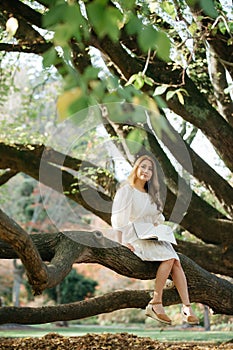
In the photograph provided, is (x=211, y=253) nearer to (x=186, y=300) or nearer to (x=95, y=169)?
(x=95, y=169)

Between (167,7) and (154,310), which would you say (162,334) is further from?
(167,7)

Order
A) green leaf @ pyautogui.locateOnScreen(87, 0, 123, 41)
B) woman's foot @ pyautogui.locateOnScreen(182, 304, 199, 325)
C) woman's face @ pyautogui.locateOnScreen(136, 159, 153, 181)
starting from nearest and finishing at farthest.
→ green leaf @ pyautogui.locateOnScreen(87, 0, 123, 41), woman's foot @ pyautogui.locateOnScreen(182, 304, 199, 325), woman's face @ pyautogui.locateOnScreen(136, 159, 153, 181)

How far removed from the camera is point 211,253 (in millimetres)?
8008

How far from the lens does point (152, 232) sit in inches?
217

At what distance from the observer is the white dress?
539 centimetres

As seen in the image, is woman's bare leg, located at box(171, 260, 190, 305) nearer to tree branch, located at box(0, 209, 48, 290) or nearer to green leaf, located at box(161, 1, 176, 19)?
tree branch, located at box(0, 209, 48, 290)

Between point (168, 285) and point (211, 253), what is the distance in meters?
2.26

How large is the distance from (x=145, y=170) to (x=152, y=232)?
56 centimetres

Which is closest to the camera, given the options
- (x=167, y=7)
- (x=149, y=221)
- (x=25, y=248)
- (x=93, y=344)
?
(x=25, y=248)

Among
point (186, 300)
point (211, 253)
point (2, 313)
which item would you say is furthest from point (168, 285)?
point (211, 253)

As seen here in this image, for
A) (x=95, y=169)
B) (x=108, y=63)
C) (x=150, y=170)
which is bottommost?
(x=150, y=170)

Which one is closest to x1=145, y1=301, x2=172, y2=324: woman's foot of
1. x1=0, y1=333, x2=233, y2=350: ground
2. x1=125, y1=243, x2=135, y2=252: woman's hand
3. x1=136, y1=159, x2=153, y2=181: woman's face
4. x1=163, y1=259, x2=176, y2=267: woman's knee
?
x1=163, y1=259, x2=176, y2=267: woman's knee

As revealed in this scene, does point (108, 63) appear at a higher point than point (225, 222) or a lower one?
higher

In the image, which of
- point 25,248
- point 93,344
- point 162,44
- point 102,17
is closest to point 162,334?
point 93,344
